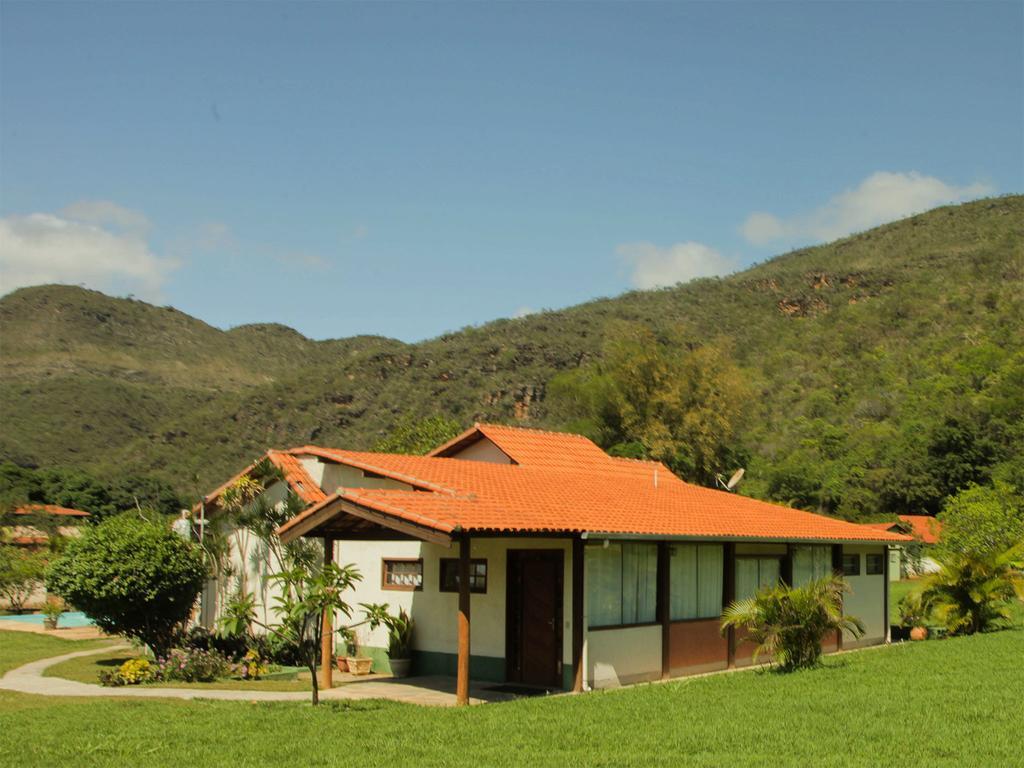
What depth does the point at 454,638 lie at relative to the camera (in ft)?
60.8

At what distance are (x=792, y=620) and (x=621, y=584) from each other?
2.83 m

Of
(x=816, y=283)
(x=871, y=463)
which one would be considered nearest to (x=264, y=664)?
(x=871, y=463)

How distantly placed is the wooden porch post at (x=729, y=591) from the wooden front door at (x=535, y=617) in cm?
419

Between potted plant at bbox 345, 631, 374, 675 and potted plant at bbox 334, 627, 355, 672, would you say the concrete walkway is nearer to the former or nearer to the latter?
potted plant at bbox 345, 631, 374, 675

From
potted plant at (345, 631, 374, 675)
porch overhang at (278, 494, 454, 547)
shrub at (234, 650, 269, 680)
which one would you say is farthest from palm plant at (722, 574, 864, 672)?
shrub at (234, 650, 269, 680)

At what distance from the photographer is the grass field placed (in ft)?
35.6

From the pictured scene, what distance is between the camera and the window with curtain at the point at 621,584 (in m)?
16.9

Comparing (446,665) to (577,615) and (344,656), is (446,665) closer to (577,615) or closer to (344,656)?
(344,656)

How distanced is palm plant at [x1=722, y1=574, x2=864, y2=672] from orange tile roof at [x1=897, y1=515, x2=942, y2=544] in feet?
116

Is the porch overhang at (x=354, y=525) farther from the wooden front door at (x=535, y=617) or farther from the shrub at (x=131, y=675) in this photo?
the shrub at (x=131, y=675)

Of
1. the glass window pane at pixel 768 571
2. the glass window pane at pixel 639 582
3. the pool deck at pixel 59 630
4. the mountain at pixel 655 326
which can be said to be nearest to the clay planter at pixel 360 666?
the glass window pane at pixel 639 582

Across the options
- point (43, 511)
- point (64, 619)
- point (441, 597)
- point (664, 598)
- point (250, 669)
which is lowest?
point (64, 619)

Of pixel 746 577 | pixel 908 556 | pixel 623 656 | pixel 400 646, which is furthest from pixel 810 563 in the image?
pixel 908 556

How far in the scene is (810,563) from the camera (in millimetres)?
22688
